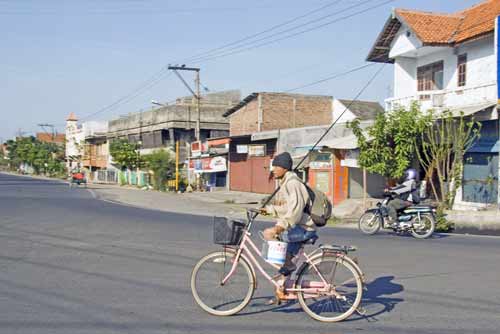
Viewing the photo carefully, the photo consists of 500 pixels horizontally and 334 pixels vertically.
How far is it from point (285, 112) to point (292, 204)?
33.8m

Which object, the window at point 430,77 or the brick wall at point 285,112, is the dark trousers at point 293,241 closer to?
the window at point 430,77

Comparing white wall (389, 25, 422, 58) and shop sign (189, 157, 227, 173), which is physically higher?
white wall (389, 25, 422, 58)

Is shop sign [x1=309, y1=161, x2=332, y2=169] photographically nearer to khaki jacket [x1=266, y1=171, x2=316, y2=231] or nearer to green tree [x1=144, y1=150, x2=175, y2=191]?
khaki jacket [x1=266, y1=171, x2=316, y2=231]

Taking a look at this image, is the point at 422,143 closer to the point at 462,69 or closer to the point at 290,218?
the point at 462,69

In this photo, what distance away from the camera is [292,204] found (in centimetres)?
623

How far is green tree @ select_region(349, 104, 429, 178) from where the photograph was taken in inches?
761

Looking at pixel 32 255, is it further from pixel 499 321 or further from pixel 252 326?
pixel 499 321

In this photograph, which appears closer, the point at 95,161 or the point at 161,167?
the point at 161,167

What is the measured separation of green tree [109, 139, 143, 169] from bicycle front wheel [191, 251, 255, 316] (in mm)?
48745

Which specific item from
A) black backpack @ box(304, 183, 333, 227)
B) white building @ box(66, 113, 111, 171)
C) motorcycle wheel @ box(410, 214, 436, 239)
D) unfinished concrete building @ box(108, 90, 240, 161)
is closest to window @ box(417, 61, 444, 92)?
motorcycle wheel @ box(410, 214, 436, 239)

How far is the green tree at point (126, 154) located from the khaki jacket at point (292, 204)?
49071 mm

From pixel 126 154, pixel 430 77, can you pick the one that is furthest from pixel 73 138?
pixel 430 77

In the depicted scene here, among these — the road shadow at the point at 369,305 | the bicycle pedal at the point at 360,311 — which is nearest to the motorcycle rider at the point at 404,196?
the road shadow at the point at 369,305

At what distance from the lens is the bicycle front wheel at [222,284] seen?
21.0 ft
